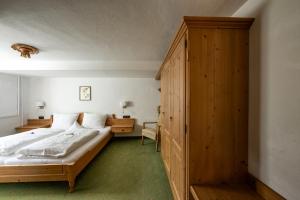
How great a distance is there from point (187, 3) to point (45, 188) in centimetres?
305

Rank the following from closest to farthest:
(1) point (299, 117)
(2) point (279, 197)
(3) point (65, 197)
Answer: (1) point (299, 117)
(2) point (279, 197)
(3) point (65, 197)

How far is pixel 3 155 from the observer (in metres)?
2.32

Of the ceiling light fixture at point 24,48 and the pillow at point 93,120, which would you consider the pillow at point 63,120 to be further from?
the ceiling light fixture at point 24,48

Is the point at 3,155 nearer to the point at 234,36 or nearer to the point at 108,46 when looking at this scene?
the point at 108,46

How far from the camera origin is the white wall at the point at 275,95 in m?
0.98

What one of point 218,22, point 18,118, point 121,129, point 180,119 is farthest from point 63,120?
point 218,22

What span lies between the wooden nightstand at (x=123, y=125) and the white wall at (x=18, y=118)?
2950 mm

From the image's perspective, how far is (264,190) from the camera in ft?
3.91

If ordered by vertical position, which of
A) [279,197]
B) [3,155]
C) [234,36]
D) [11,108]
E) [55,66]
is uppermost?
[55,66]

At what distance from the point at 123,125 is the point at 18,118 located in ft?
10.9

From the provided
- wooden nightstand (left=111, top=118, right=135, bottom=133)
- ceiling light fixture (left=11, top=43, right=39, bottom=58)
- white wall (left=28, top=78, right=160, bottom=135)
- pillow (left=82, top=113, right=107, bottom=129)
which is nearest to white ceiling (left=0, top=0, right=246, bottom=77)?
ceiling light fixture (left=11, top=43, right=39, bottom=58)

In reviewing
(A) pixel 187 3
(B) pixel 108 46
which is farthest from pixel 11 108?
(A) pixel 187 3

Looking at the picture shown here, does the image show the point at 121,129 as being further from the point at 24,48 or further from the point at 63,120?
the point at 24,48

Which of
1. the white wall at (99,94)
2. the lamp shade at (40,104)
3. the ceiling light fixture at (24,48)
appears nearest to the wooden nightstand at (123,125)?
the white wall at (99,94)
